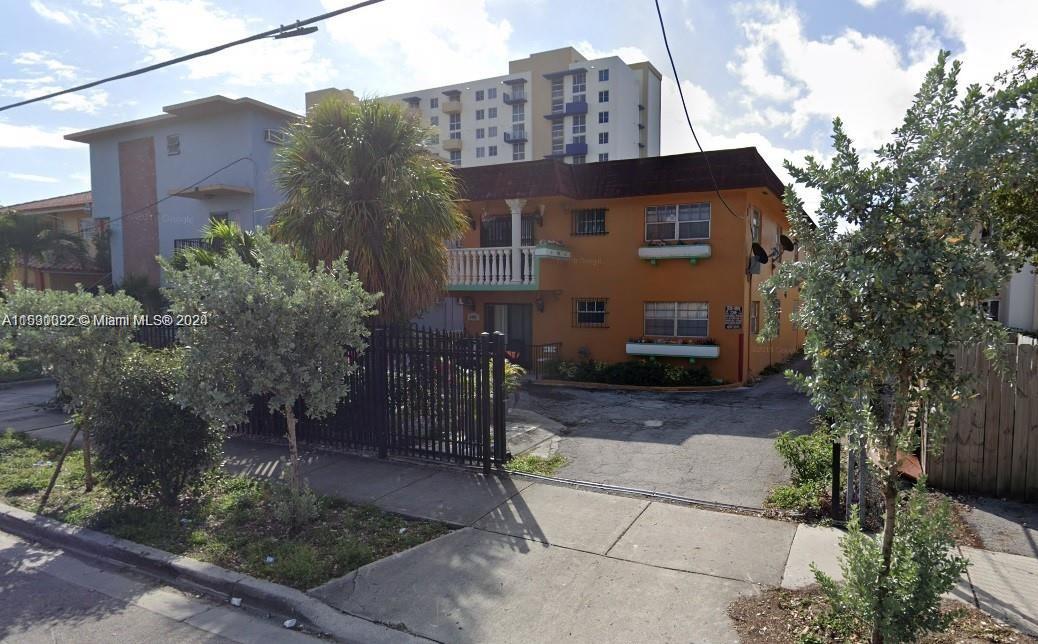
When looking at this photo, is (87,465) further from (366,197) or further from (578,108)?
(578,108)

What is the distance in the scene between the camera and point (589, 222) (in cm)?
1780

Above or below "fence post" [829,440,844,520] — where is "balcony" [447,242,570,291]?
above

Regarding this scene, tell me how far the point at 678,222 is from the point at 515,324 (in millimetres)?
5710

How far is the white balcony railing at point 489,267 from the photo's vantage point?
1709 centimetres

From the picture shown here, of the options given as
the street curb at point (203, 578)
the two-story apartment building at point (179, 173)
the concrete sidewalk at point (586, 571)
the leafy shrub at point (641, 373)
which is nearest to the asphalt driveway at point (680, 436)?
the leafy shrub at point (641, 373)

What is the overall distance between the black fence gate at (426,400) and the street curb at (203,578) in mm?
2791

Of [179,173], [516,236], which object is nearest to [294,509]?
[516,236]

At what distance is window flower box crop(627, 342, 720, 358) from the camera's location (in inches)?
616

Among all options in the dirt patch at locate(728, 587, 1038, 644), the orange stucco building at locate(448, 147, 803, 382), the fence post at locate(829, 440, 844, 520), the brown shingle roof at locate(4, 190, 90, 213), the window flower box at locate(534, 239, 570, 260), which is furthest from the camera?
the brown shingle roof at locate(4, 190, 90, 213)

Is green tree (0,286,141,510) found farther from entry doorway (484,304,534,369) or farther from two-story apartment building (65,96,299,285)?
two-story apartment building (65,96,299,285)

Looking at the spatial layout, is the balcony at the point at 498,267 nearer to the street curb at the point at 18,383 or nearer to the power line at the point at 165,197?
the power line at the point at 165,197

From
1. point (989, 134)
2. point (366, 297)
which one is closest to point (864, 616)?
point (989, 134)

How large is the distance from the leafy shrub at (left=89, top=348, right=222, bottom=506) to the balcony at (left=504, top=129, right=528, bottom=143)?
6855 centimetres

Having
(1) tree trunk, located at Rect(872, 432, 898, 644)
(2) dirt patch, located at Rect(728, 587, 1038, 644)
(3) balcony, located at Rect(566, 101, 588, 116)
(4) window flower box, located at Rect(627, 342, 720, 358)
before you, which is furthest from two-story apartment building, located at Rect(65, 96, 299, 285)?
(3) balcony, located at Rect(566, 101, 588, 116)
